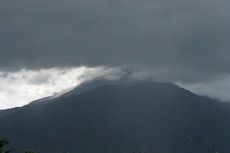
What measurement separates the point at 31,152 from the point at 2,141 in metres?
15.1

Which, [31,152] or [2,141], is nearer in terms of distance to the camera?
[2,141]

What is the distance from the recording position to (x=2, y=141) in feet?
395

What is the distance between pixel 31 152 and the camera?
13450 cm
